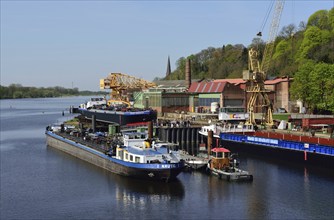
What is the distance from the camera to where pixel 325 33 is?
153375mm

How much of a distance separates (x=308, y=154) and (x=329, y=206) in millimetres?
22280

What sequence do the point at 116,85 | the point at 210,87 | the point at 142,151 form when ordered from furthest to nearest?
the point at 116,85 < the point at 210,87 < the point at 142,151

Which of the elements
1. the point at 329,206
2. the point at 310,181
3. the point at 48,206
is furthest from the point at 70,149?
the point at 329,206

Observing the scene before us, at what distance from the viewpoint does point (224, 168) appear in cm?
6078

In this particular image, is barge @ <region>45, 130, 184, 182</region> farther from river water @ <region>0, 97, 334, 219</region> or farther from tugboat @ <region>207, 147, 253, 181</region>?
tugboat @ <region>207, 147, 253, 181</region>

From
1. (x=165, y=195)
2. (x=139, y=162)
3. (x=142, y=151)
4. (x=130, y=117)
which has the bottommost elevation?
(x=165, y=195)

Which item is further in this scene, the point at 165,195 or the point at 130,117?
the point at 130,117

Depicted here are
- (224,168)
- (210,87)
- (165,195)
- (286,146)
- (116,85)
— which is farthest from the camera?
(116,85)

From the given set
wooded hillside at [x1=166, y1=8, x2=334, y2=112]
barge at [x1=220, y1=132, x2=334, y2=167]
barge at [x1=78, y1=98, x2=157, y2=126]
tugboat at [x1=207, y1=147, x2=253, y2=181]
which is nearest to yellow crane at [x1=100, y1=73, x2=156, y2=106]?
barge at [x1=78, y1=98, x2=157, y2=126]

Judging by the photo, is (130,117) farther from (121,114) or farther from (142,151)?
(142,151)

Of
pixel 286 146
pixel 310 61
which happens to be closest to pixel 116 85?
pixel 310 61

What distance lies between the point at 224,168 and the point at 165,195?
37.6ft

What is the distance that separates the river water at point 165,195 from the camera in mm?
46125

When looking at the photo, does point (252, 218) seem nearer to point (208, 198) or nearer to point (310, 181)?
point (208, 198)
